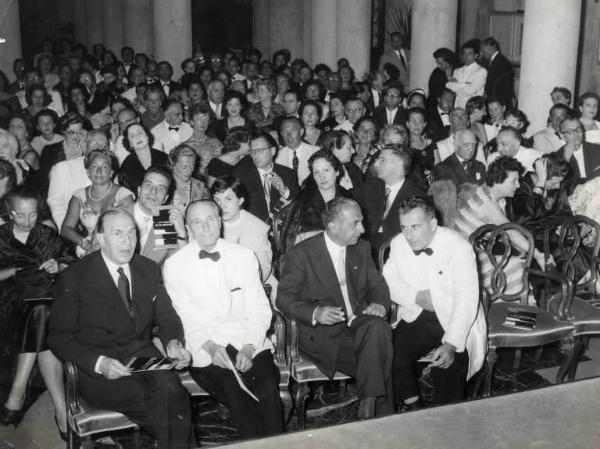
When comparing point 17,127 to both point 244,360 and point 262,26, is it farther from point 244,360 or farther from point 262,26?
point 262,26

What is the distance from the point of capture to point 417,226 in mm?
4227

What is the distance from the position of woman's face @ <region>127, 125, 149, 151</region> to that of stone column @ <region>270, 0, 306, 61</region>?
12.9 metres

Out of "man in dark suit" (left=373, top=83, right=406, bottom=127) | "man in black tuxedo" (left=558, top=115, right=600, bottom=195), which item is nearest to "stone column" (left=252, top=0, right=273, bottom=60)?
"man in dark suit" (left=373, top=83, right=406, bottom=127)

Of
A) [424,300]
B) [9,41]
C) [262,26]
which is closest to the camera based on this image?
[424,300]

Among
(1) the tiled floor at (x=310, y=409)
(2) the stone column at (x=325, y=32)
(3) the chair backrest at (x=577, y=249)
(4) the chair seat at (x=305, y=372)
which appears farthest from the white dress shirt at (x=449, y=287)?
(2) the stone column at (x=325, y=32)

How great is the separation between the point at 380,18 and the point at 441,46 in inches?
238

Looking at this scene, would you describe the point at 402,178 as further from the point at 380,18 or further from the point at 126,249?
the point at 380,18

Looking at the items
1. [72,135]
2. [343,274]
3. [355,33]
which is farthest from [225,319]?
[355,33]

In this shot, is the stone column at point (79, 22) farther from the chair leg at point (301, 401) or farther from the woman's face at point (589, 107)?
the chair leg at point (301, 401)

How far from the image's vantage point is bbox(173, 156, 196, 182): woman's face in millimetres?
5594

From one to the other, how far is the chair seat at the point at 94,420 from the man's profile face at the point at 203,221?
1.06 m

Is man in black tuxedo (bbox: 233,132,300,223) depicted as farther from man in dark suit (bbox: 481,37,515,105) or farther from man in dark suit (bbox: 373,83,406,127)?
man in dark suit (bbox: 481,37,515,105)

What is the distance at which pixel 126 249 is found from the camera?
12.7 ft

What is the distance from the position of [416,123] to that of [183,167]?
2.93m
